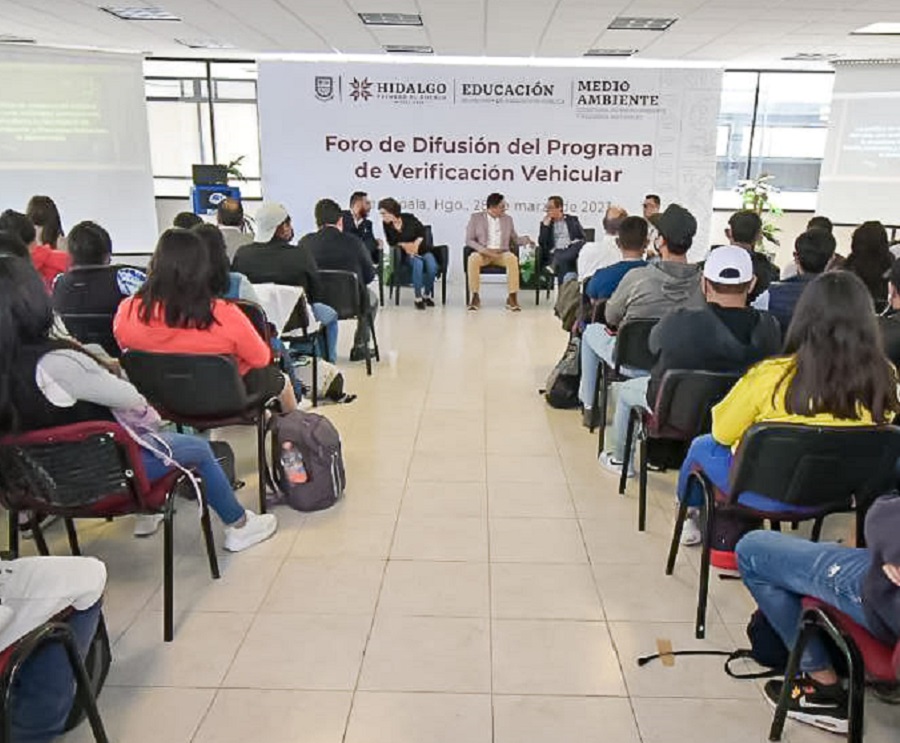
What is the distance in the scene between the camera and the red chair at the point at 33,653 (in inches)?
60.9

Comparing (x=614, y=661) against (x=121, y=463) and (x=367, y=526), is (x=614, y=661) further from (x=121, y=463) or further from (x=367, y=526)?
(x=121, y=463)

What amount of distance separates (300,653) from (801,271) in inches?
136

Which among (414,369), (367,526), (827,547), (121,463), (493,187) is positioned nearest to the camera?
(827,547)

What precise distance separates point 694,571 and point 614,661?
69cm

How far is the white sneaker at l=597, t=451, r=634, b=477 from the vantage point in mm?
3783

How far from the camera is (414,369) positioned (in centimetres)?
574

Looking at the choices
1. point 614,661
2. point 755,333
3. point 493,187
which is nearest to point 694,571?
point 614,661

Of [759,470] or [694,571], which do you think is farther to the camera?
[694,571]

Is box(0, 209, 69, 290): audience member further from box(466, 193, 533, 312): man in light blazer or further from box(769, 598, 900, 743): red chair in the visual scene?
box(466, 193, 533, 312): man in light blazer

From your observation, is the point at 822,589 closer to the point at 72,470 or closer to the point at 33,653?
the point at 33,653

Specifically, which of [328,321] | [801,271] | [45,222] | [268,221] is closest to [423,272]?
[328,321]

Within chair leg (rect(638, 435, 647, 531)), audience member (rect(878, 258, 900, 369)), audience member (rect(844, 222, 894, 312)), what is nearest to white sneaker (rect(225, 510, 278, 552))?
chair leg (rect(638, 435, 647, 531))

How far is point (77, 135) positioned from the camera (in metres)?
10.7

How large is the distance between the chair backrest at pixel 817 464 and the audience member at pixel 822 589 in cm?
19
